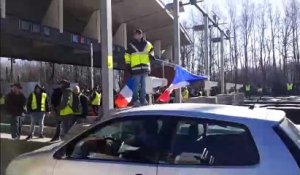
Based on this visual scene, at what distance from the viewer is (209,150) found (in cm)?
486

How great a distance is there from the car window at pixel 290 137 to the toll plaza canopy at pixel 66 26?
14.7 meters

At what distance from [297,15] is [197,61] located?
18331 mm

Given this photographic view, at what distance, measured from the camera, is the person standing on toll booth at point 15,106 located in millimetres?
14602

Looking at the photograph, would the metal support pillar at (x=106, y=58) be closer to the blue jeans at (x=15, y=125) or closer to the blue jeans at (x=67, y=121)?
the blue jeans at (x=67, y=121)

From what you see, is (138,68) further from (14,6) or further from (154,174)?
(14,6)

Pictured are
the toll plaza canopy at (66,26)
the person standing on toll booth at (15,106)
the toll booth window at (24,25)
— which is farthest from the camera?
the toll plaza canopy at (66,26)

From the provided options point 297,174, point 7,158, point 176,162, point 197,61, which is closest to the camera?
point 297,174

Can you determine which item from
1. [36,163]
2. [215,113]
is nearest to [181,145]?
[215,113]

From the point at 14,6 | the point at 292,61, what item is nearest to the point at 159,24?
the point at 14,6

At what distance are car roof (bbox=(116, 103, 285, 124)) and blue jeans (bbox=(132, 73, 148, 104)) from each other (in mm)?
5244

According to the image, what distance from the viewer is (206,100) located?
21.1m

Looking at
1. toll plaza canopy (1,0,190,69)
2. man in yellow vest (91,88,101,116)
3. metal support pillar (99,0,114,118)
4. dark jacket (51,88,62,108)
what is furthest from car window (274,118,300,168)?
man in yellow vest (91,88,101,116)

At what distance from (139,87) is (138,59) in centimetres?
64

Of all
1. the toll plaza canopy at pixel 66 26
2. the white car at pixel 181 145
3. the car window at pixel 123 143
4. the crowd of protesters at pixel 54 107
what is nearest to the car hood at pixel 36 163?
the white car at pixel 181 145
